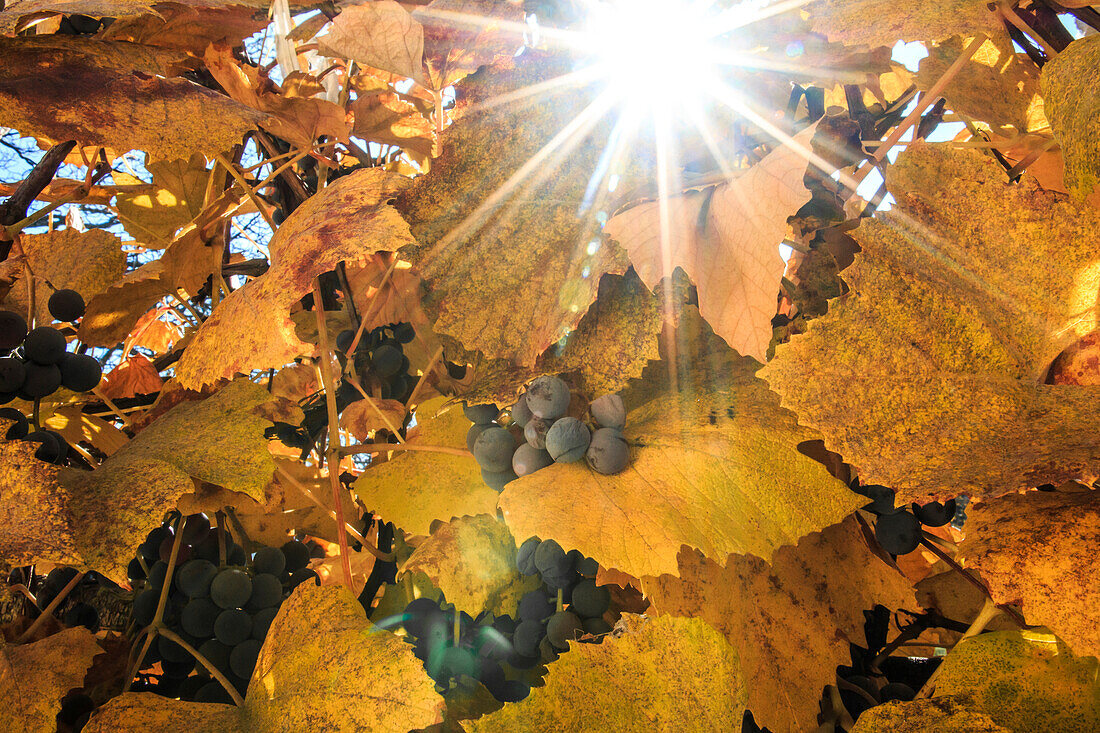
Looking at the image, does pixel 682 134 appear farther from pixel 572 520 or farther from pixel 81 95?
pixel 81 95

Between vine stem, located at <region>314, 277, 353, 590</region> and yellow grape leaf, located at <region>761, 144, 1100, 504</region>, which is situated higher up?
yellow grape leaf, located at <region>761, 144, 1100, 504</region>

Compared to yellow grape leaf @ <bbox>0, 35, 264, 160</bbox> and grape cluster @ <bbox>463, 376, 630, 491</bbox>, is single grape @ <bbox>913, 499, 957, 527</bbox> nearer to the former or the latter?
grape cluster @ <bbox>463, 376, 630, 491</bbox>

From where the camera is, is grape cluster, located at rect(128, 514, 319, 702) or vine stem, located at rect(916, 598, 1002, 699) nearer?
vine stem, located at rect(916, 598, 1002, 699)

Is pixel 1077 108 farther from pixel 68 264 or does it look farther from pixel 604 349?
pixel 68 264

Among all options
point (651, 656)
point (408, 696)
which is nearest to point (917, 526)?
point (651, 656)

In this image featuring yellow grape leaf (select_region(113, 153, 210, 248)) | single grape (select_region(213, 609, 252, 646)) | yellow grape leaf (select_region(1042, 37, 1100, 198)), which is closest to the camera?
yellow grape leaf (select_region(1042, 37, 1100, 198))

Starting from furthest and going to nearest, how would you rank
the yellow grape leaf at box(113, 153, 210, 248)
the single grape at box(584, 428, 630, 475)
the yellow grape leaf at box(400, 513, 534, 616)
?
the yellow grape leaf at box(113, 153, 210, 248) < the yellow grape leaf at box(400, 513, 534, 616) < the single grape at box(584, 428, 630, 475)

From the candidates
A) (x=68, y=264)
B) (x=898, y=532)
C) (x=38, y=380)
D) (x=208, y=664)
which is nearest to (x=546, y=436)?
(x=898, y=532)

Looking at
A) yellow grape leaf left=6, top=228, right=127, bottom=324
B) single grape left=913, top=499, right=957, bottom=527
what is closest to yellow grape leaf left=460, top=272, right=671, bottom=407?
single grape left=913, top=499, right=957, bottom=527
